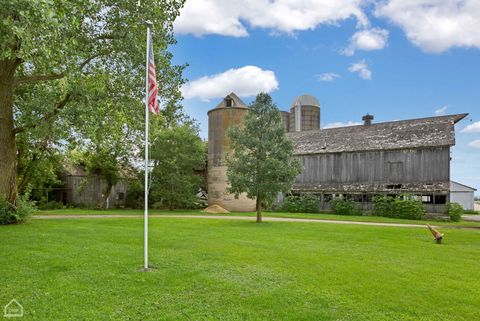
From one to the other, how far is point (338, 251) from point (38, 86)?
60.3 ft

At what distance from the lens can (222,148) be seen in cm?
3869

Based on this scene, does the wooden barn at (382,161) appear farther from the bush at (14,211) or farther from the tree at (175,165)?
the bush at (14,211)

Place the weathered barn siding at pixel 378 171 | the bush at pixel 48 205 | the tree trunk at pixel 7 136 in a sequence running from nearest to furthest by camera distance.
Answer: the tree trunk at pixel 7 136 → the weathered barn siding at pixel 378 171 → the bush at pixel 48 205

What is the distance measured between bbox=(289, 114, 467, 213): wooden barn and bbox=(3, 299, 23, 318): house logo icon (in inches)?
1301

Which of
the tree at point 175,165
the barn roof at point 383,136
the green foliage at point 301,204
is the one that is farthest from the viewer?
the tree at point 175,165

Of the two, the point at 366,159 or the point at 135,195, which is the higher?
the point at 366,159

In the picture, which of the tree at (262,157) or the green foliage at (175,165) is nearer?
the tree at (262,157)

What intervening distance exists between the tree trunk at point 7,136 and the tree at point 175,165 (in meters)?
19.0

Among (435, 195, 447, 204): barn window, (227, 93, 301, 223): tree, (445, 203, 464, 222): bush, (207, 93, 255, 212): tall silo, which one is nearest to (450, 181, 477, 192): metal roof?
(435, 195, 447, 204): barn window

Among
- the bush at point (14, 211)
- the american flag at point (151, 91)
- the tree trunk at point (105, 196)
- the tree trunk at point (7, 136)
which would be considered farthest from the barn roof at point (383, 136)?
the american flag at point (151, 91)

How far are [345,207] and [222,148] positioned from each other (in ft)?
43.9

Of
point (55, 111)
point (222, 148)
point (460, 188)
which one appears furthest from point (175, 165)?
point (460, 188)

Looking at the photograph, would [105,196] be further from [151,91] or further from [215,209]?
[151,91]

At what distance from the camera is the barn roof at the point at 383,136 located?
112 feet
